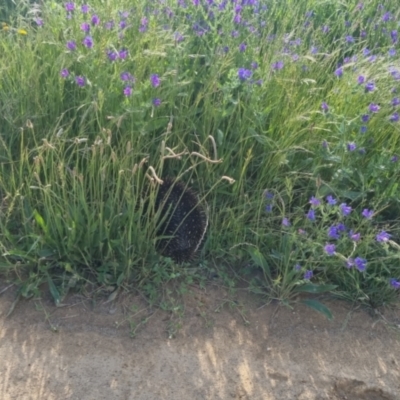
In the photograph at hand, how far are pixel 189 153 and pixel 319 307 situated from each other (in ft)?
2.81

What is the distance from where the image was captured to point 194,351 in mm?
2266

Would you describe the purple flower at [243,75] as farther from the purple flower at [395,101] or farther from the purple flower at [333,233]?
the purple flower at [333,233]

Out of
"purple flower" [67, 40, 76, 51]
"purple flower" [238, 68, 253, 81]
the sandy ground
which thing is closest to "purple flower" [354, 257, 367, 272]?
the sandy ground

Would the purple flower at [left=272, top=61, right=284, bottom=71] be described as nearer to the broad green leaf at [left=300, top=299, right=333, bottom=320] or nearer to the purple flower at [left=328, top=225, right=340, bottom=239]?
the purple flower at [left=328, top=225, right=340, bottom=239]

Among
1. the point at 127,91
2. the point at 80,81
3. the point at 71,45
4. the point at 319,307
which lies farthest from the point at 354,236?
the point at 71,45

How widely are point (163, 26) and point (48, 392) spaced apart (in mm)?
1869

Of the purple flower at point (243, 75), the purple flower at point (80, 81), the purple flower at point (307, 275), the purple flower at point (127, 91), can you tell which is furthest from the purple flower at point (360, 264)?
the purple flower at point (80, 81)

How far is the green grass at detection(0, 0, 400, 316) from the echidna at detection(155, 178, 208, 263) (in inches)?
3.0

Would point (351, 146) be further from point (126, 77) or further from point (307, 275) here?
point (126, 77)

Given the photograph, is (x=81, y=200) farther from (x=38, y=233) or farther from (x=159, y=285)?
A: (x=159, y=285)

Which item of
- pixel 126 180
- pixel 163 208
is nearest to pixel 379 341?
pixel 163 208

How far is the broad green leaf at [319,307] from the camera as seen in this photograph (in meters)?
2.45

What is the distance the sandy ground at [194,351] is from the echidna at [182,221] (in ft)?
0.68

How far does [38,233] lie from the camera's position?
242cm
